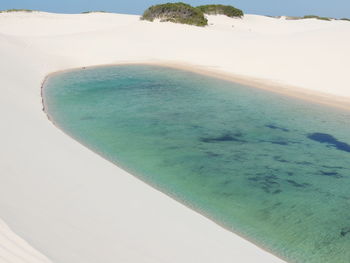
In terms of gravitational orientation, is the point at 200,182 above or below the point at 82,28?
below

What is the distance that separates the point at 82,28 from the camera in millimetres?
39188

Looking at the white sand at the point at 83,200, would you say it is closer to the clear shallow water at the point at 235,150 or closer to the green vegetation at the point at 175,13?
the clear shallow water at the point at 235,150

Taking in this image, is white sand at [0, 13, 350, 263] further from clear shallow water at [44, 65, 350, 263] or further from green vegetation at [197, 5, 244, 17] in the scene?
green vegetation at [197, 5, 244, 17]

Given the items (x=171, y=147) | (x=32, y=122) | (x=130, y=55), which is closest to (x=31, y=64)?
(x=130, y=55)

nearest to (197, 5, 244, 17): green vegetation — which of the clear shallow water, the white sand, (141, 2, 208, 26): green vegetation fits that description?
(141, 2, 208, 26): green vegetation

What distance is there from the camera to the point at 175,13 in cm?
4097

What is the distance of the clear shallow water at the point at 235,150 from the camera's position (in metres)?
7.41

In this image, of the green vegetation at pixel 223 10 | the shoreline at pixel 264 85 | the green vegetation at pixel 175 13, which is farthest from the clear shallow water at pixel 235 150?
the green vegetation at pixel 223 10

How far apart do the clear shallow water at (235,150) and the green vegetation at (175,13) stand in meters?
22.8

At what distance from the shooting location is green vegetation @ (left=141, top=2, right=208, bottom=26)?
40219mm

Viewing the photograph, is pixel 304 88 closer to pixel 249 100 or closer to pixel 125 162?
pixel 249 100

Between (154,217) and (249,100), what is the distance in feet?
38.8

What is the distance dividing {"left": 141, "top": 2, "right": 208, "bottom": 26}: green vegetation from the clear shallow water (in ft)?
74.9

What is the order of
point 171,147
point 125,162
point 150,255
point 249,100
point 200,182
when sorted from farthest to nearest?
point 249,100
point 171,147
point 125,162
point 200,182
point 150,255
